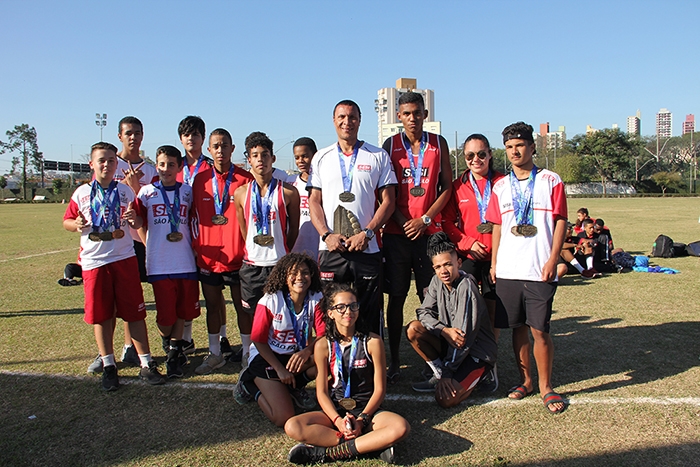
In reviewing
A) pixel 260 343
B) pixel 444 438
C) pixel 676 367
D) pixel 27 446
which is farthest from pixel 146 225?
pixel 676 367

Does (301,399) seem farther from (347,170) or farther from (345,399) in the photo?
(347,170)

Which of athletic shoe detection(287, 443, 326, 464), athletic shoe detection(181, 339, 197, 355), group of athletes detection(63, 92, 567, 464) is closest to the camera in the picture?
athletic shoe detection(287, 443, 326, 464)

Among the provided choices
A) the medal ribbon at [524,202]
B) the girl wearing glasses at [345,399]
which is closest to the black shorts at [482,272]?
the medal ribbon at [524,202]

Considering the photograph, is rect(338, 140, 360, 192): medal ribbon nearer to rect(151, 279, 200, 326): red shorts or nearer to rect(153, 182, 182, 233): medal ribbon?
rect(153, 182, 182, 233): medal ribbon

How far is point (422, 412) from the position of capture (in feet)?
12.6

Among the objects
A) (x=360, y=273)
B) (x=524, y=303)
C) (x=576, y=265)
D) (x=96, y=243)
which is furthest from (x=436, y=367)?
(x=576, y=265)

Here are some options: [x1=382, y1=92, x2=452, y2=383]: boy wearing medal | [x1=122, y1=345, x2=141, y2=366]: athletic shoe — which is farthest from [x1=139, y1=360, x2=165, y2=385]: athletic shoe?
[x1=382, y1=92, x2=452, y2=383]: boy wearing medal

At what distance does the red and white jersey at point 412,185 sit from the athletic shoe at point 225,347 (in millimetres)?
2137

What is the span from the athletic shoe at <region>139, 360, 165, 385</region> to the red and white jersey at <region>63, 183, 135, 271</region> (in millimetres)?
1028

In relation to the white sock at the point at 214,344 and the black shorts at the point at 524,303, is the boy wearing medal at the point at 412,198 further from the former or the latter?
the white sock at the point at 214,344

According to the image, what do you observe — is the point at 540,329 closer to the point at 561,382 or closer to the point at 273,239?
the point at 561,382

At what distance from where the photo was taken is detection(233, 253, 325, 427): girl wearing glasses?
390cm

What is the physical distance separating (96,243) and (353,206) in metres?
2.31

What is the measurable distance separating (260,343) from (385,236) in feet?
4.88
